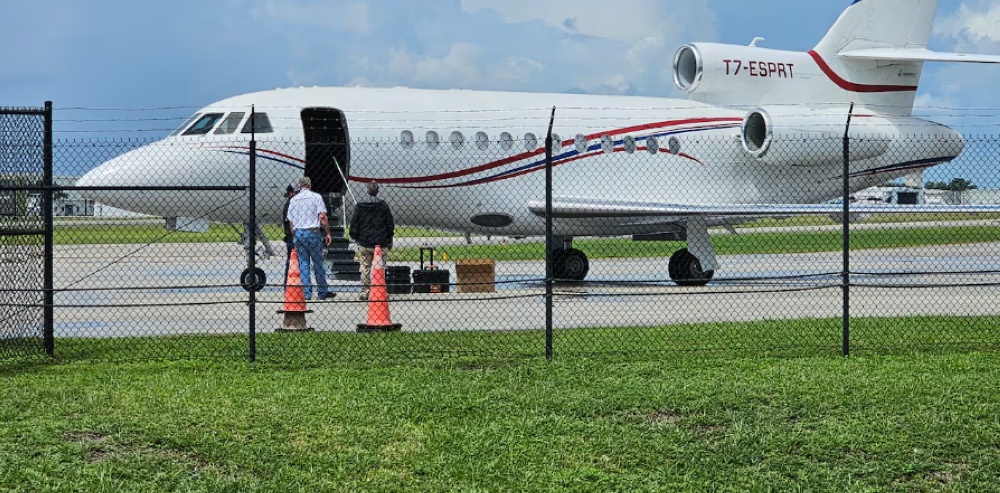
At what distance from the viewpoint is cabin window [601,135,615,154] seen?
67.7ft

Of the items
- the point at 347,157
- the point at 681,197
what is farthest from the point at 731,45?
the point at 347,157

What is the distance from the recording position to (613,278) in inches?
888

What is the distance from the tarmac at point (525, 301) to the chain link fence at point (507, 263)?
9 centimetres

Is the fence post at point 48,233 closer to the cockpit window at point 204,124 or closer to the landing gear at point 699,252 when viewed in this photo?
the cockpit window at point 204,124

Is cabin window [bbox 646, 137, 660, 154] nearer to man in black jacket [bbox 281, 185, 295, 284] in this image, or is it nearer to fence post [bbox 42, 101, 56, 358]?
man in black jacket [bbox 281, 185, 295, 284]

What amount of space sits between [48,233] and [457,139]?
31.8 feet

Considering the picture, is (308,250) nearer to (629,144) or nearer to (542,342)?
(542,342)

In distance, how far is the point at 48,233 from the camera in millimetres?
10562

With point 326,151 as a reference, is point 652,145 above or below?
above

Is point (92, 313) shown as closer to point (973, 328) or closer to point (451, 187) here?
point (451, 187)

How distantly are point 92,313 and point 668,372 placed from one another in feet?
30.0

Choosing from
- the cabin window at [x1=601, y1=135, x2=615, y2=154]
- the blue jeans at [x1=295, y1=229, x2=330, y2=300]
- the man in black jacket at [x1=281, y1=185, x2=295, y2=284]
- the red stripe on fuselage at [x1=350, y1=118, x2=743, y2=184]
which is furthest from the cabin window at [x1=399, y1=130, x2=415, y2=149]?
the blue jeans at [x1=295, y1=229, x2=330, y2=300]

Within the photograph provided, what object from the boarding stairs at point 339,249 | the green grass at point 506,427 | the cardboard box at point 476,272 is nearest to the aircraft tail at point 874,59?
the cardboard box at point 476,272

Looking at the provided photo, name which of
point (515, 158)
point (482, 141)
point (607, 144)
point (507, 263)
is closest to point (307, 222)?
point (482, 141)
